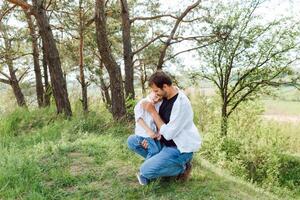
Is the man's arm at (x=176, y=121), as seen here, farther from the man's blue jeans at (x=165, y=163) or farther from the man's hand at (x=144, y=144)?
the man's hand at (x=144, y=144)

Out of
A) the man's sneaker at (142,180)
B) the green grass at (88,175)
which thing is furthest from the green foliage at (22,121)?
the man's sneaker at (142,180)

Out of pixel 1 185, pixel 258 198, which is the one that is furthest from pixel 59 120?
pixel 258 198

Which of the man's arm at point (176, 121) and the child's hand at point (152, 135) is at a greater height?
the man's arm at point (176, 121)

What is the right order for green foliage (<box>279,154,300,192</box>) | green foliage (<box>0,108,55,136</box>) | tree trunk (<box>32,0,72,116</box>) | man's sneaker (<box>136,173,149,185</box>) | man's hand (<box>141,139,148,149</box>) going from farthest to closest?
green foliage (<box>279,154,300,192</box>) < tree trunk (<box>32,0,72,116</box>) < green foliage (<box>0,108,55,136</box>) < man's hand (<box>141,139,148,149</box>) < man's sneaker (<box>136,173,149,185</box>)

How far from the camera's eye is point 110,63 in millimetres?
9250

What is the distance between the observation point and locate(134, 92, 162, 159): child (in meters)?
5.01

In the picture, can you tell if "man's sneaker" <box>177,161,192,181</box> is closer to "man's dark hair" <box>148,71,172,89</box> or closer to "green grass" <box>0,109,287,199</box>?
"green grass" <box>0,109,287,199</box>

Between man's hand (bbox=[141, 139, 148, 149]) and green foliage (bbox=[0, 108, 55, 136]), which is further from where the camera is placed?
green foliage (bbox=[0, 108, 55, 136])

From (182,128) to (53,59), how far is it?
19.6 ft

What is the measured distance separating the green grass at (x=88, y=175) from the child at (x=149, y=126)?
0.39 metres

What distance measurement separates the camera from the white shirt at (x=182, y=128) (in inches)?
184

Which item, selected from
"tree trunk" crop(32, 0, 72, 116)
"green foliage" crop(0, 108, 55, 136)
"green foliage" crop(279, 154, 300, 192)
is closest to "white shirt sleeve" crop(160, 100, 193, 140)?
"green foliage" crop(0, 108, 55, 136)

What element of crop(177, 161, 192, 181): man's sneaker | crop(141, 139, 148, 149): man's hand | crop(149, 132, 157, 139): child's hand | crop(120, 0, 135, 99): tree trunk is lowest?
crop(177, 161, 192, 181): man's sneaker

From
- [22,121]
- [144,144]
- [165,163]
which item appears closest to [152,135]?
[144,144]
